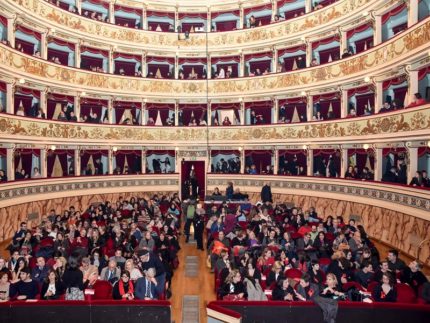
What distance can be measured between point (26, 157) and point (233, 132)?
12.5 m

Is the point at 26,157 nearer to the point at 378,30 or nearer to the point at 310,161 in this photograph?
the point at 310,161

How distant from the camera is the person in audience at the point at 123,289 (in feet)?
27.8

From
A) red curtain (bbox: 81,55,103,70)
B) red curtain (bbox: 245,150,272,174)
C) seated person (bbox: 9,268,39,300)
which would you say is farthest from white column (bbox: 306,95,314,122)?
seated person (bbox: 9,268,39,300)

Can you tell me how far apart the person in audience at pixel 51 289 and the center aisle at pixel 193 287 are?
2.80 meters

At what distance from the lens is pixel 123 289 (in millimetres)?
8547

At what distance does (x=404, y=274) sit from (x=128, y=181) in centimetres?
1959

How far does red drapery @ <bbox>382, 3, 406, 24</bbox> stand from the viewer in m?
17.3

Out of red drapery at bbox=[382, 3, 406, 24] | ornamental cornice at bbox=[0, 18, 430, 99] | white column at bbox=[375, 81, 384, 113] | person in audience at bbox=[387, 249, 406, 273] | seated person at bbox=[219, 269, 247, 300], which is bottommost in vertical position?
seated person at bbox=[219, 269, 247, 300]

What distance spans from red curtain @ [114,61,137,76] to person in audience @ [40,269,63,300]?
2108 centimetres

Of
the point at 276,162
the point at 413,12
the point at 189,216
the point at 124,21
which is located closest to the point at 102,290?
the point at 189,216

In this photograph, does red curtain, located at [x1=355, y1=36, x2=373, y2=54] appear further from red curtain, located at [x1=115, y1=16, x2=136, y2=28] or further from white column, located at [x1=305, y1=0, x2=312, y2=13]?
red curtain, located at [x1=115, y1=16, x2=136, y2=28]

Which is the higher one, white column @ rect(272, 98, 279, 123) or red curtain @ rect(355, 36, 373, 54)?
red curtain @ rect(355, 36, 373, 54)

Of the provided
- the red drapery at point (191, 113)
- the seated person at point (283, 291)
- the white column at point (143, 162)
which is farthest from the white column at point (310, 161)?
the seated person at point (283, 291)

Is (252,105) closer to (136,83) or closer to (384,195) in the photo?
(136,83)
